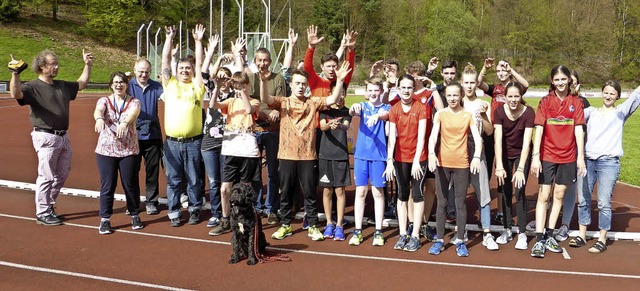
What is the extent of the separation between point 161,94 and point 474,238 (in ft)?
14.0

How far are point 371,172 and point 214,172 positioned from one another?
1.93 meters

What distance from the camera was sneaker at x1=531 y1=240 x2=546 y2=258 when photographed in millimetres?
5555

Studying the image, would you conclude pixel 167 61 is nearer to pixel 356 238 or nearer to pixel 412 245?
pixel 356 238

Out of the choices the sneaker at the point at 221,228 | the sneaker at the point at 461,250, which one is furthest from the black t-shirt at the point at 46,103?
the sneaker at the point at 461,250

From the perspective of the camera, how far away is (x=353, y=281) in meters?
4.86

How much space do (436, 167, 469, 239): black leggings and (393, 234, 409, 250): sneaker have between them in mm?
359

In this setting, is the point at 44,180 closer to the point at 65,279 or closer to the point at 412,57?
the point at 65,279

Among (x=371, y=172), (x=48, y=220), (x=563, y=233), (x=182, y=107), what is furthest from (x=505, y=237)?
(x=48, y=220)

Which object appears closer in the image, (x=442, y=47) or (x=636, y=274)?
(x=636, y=274)

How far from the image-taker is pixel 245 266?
17.1 feet

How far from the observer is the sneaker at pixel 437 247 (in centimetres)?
564

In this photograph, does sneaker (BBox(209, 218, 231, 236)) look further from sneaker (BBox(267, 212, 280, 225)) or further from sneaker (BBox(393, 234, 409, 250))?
sneaker (BBox(393, 234, 409, 250))

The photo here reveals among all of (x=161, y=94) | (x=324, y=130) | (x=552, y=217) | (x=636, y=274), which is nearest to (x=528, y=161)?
(x=552, y=217)

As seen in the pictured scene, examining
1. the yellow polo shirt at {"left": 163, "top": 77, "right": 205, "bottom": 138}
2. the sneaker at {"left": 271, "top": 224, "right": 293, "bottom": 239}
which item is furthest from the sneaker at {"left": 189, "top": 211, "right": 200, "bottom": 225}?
the sneaker at {"left": 271, "top": 224, "right": 293, "bottom": 239}
